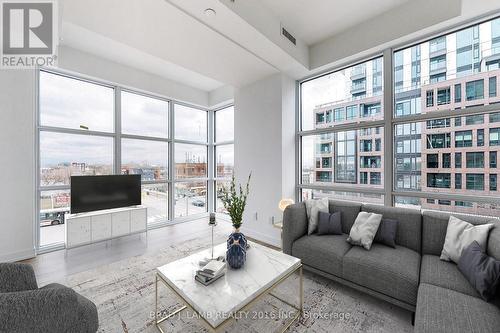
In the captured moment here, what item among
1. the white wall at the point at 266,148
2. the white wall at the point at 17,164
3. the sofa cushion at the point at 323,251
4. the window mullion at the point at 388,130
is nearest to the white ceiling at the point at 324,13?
the window mullion at the point at 388,130

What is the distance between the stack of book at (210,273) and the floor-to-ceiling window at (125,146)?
3.32m

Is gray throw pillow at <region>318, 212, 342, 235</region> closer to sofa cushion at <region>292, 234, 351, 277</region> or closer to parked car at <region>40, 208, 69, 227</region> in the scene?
sofa cushion at <region>292, 234, 351, 277</region>

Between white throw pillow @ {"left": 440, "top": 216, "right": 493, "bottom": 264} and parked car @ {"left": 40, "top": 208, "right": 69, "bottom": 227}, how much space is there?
17.7 feet

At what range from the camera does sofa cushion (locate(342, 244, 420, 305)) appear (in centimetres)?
172

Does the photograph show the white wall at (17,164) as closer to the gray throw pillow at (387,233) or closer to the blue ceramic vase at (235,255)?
the blue ceramic vase at (235,255)

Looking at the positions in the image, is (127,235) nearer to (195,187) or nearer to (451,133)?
(195,187)

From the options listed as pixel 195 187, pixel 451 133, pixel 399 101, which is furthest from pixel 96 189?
pixel 451 133

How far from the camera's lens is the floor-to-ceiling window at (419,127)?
233cm

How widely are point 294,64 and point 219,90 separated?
2.46 meters

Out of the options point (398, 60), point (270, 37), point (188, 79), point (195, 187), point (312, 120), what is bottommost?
point (195, 187)

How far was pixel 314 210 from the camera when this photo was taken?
8.98 ft

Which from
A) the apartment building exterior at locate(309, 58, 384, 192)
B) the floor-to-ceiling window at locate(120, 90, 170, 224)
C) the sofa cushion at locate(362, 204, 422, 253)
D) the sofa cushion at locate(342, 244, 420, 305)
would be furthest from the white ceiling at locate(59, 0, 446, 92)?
the sofa cushion at locate(342, 244, 420, 305)

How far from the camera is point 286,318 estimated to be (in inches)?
71.9

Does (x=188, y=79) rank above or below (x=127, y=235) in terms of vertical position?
above
